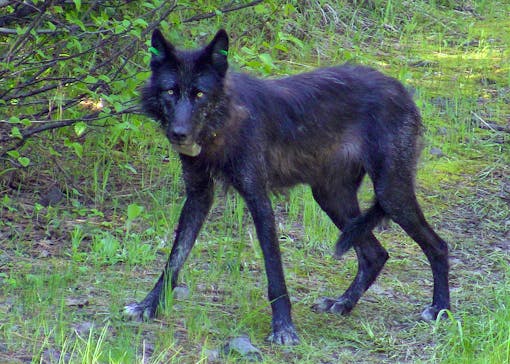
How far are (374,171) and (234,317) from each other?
4.29 ft

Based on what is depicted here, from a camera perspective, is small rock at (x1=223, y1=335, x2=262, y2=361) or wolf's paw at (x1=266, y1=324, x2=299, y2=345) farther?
wolf's paw at (x1=266, y1=324, x2=299, y2=345)

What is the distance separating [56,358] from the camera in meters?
4.56

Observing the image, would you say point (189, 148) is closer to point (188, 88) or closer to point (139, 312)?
point (188, 88)

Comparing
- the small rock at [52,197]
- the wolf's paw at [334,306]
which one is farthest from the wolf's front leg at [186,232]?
the small rock at [52,197]

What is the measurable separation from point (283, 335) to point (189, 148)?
46.3 inches

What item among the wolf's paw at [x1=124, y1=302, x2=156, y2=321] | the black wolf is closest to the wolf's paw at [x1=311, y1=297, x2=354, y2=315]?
the black wolf

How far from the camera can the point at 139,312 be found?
5.44m

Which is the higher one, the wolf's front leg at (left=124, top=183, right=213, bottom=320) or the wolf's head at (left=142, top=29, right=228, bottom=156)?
the wolf's head at (left=142, top=29, right=228, bottom=156)

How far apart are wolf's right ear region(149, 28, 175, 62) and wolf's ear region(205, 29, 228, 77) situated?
208 millimetres

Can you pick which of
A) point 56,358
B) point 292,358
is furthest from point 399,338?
point 56,358

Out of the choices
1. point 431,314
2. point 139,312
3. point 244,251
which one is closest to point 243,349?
point 139,312

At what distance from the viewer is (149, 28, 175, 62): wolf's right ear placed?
5176 millimetres

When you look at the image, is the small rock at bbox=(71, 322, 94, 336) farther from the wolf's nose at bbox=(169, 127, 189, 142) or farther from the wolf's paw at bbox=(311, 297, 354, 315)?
the wolf's paw at bbox=(311, 297, 354, 315)

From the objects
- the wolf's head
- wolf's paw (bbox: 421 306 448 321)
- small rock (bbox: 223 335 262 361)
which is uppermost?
the wolf's head
